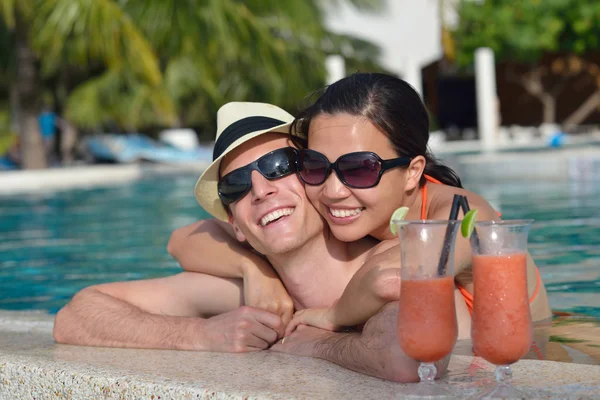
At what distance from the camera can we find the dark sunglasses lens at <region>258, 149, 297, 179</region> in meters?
3.01

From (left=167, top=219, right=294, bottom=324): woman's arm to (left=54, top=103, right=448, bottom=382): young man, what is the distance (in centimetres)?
6

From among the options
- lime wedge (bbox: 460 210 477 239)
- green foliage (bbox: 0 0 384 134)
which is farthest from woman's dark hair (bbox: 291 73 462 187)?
green foliage (bbox: 0 0 384 134)

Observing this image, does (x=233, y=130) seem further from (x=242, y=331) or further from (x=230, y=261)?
(x=242, y=331)

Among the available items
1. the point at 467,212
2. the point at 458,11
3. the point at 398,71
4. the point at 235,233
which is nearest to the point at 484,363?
the point at 467,212

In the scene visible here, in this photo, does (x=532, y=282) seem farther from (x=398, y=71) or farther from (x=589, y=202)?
(x=398, y=71)

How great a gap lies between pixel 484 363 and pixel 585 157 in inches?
432

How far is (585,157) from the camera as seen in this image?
12.9 meters

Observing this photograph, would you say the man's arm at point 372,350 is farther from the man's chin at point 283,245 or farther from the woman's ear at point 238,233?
the woman's ear at point 238,233

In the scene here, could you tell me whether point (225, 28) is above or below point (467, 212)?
above

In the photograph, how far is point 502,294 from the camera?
2.05 metres

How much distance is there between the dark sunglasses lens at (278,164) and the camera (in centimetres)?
301

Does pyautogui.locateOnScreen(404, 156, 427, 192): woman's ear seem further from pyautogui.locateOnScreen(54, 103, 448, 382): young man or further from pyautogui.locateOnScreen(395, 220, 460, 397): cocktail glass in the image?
pyautogui.locateOnScreen(395, 220, 460, 397): cocktail glass

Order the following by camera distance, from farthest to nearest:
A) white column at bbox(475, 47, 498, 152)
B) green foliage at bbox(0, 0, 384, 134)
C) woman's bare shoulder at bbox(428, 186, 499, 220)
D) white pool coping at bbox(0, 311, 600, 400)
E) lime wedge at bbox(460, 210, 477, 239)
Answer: white column at bbox(475, 47, 498, 152), green foliage at bbox(0, 0, 384, 134), woman's bare shoulder at bbox(428, 186, 499, 220), white pool coping at bbox(0, 311, 600, 400), lime wedge at bbox(460, 210, 477, 239)

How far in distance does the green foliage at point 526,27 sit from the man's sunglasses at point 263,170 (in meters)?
27.2
